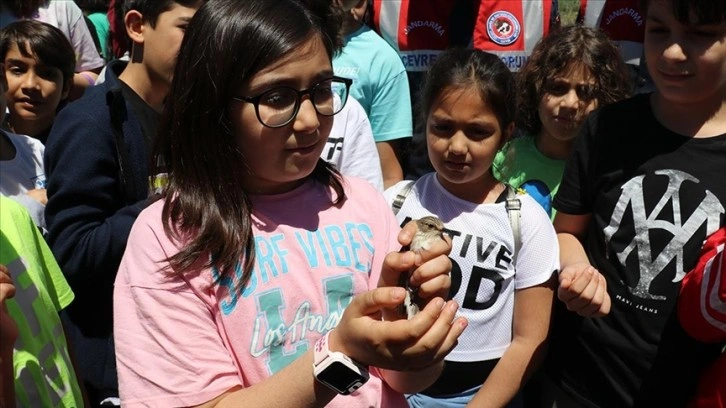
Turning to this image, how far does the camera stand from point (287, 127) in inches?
61.4

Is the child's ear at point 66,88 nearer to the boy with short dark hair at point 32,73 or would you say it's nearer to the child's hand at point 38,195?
the boy with short dark hair at point 32,73

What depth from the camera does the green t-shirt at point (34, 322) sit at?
1835 mm

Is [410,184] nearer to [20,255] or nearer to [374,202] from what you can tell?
[374,202]

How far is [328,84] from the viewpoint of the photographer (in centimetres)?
162

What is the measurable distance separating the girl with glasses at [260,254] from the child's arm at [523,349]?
89cm

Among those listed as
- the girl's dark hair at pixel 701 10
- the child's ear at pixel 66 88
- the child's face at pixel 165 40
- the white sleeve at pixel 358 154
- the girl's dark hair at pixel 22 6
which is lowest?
the child's ear at pixel 66 88

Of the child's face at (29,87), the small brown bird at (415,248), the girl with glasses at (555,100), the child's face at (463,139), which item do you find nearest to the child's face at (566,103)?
the girl with glasses at (555,100)

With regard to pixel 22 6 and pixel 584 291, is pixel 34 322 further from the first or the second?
pixel 22 6

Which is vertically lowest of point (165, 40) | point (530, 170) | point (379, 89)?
point (530, 170)

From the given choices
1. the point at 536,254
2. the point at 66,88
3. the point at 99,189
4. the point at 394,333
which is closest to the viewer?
the point at 394,333

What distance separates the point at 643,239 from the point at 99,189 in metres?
1.53

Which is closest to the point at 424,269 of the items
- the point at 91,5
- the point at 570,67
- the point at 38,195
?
the point at 38,195

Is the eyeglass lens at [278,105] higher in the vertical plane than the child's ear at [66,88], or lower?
higher

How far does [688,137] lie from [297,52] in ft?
3.92
